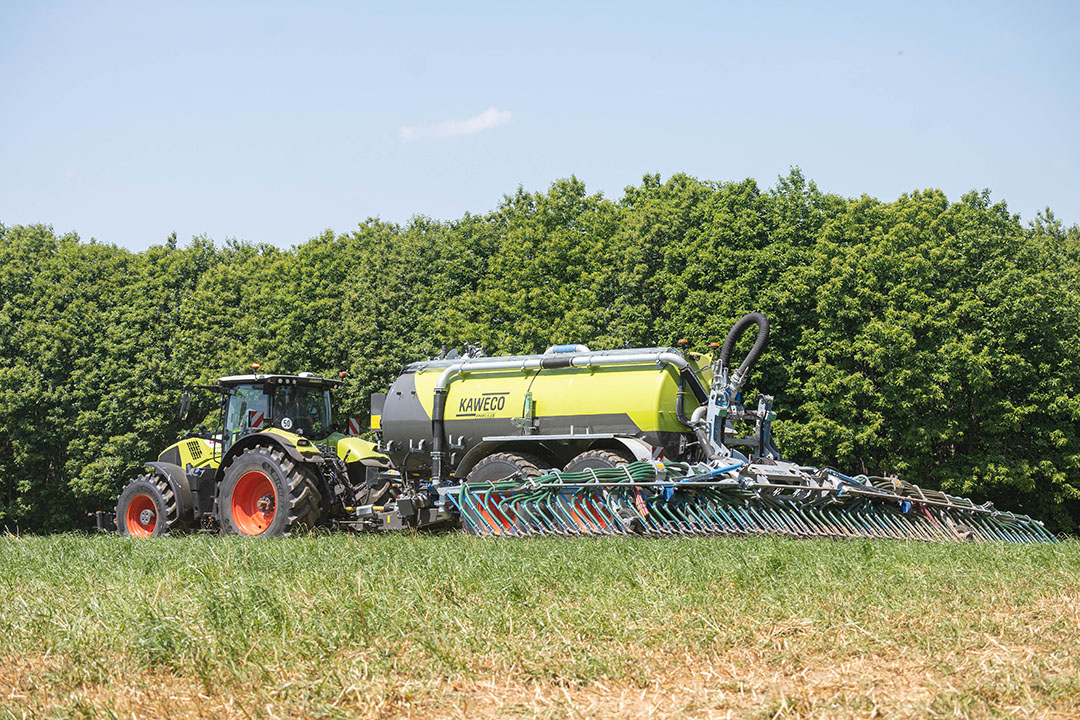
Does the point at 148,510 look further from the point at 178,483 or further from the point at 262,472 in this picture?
the point at 262,472

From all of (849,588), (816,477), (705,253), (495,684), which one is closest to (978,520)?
(816,477)

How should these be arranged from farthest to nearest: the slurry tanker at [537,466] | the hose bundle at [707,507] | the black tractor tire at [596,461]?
the black tractor tire at [596,461] < the slurry tanker at [537,466] < the hose bundle at [707,507]

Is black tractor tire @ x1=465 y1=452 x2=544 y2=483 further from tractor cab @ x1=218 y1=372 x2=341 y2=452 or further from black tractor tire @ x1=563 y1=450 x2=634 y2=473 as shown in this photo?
tractor cab @ x1=218 y1=372 x2=341 y2=452

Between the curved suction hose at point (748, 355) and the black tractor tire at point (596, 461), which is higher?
the curved suction hose at point (748, 355)

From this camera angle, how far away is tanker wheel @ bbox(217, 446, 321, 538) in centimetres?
1455

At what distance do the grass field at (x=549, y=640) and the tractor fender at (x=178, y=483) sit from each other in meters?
8.43

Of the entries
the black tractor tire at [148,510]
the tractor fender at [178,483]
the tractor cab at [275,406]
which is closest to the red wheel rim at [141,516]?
the black tractor tire at [148,510]

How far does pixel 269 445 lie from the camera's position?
15.7 metres

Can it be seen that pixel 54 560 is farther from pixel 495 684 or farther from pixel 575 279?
pixel 575 279

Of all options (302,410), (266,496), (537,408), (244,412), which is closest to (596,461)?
(537,408)

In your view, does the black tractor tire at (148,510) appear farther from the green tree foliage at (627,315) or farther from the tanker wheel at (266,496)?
the green tree foliage at (627,315)

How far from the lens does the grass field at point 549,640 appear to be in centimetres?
412

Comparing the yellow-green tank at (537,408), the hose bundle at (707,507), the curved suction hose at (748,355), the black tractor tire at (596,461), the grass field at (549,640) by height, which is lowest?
the hose bundle at (707,507)

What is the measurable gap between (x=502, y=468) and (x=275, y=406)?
16.7 ft
